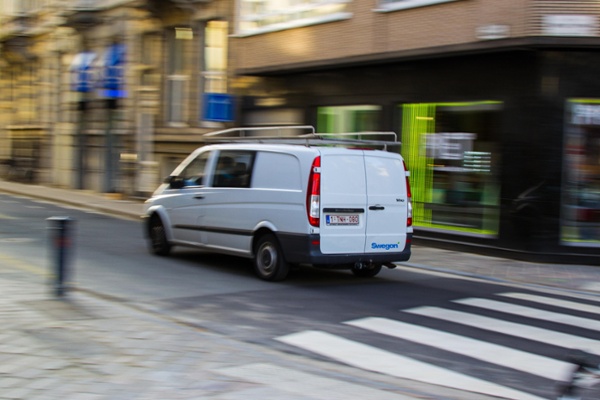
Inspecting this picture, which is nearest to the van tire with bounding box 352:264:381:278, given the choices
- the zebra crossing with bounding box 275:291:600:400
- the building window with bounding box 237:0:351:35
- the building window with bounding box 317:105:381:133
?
the zebra crossing with bounding box 275:291:600:400

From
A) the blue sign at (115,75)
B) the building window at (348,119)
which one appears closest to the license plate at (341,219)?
the building window at (348,119)

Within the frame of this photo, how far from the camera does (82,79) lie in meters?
26.6

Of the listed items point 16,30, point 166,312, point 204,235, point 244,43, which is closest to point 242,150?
point 204,235

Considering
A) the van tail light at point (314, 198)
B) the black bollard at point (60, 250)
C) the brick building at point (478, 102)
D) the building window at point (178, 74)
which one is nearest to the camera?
the black bollard at point (60, 250)

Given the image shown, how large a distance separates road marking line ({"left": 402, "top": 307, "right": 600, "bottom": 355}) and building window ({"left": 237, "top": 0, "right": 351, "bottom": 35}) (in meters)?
9.91

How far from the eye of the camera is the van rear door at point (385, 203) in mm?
9883

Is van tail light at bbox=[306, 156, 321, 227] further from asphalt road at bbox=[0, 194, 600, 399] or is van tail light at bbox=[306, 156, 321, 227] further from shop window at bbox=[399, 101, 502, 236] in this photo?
shop window at bbox=[399, 101, 502, 236]

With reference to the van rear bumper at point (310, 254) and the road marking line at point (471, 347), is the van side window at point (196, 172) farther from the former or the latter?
the road marking line at point (471, 347)

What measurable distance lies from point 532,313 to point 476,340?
1.79 metres

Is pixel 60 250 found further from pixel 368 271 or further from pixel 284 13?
pixel 284 13

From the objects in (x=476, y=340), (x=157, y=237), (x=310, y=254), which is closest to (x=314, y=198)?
(x=310, y=254)

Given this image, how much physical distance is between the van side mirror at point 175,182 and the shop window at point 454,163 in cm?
582

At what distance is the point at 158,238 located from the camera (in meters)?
12.0

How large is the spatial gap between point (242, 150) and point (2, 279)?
358 centimetres
